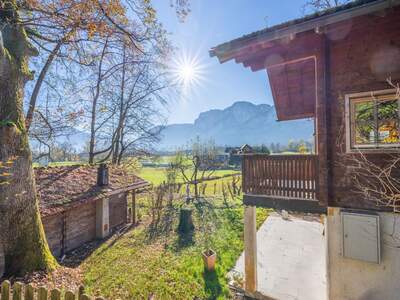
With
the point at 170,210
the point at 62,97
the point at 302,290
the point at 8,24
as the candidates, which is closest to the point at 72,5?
the point at 8,24

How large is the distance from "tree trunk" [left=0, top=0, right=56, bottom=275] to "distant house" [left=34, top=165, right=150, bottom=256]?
7.56 feet

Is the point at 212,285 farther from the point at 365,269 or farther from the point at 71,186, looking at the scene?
the point at 71,186

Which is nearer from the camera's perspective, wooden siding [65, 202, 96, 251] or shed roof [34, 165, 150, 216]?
shed roof [34, 165, 150, 216]

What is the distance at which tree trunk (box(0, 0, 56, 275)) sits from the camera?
5.65m

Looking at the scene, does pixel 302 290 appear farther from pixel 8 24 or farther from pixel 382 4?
pixel 8 24

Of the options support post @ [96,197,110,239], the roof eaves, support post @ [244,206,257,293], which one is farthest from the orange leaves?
support post @ [96,197,110,239]

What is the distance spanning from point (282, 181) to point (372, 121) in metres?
2.36

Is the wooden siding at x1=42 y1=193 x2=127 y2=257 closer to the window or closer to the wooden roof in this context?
the wooden roof

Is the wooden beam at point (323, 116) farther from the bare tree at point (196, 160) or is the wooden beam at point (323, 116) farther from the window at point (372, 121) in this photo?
the bare tree at point (196, 160)

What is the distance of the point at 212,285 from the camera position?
23.5 ft

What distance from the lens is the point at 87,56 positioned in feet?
27.8

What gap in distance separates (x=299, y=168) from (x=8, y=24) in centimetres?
854

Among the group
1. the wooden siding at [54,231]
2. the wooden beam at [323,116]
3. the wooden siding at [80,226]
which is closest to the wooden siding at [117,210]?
the wooden siding at [80,226]

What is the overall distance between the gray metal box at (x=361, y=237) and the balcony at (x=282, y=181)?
0.78 m
